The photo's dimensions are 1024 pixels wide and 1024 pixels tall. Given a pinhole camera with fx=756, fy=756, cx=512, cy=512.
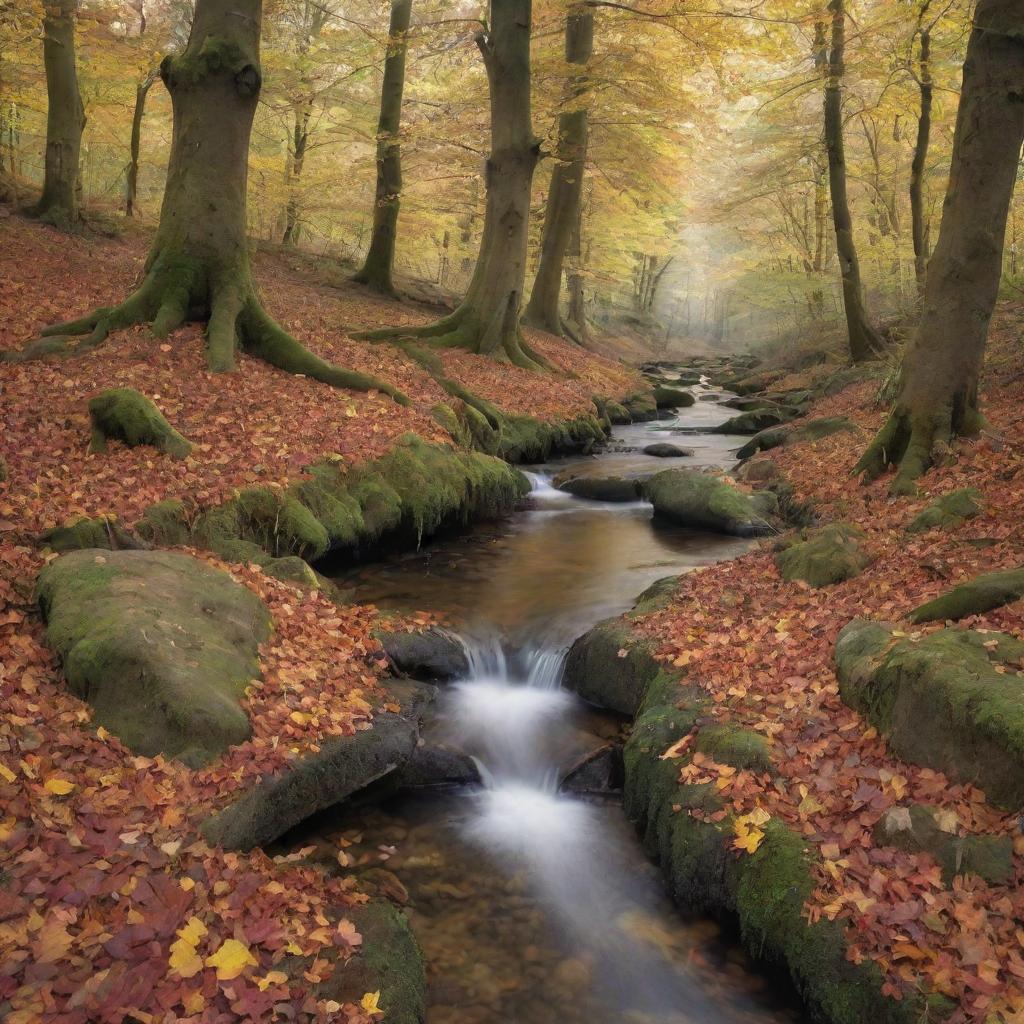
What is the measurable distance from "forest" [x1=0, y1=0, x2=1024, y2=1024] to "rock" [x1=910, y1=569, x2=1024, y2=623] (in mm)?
25

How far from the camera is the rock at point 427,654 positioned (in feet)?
21.4

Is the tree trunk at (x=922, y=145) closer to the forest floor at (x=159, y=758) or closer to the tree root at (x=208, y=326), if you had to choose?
the tree root at (x=208, y=326)

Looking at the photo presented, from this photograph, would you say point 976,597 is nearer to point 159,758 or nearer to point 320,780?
point 320,780

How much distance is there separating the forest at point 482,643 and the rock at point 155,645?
26mm

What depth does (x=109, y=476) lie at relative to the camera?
21.8ft

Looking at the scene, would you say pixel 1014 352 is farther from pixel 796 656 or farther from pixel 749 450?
pixel 796 656

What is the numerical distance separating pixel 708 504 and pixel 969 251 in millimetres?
4320

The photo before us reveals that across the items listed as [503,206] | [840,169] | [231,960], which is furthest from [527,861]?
[840,169]

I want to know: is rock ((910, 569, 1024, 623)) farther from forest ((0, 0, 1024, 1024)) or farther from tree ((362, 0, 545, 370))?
tree ((362, 0, 545, 370))

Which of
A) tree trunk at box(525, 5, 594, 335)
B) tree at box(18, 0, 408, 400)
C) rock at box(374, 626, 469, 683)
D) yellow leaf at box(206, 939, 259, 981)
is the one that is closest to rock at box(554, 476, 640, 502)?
tree at box(18, 0, 408, 400)

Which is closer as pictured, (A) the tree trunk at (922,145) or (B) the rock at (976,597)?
(B) the rock at (976,597)

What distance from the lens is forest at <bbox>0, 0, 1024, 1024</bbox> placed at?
3.41 m

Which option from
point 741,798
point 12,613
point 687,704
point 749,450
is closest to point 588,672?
point 687,704

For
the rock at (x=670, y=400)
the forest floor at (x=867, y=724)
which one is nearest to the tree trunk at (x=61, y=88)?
the forest floor at (x=867, y=724)
